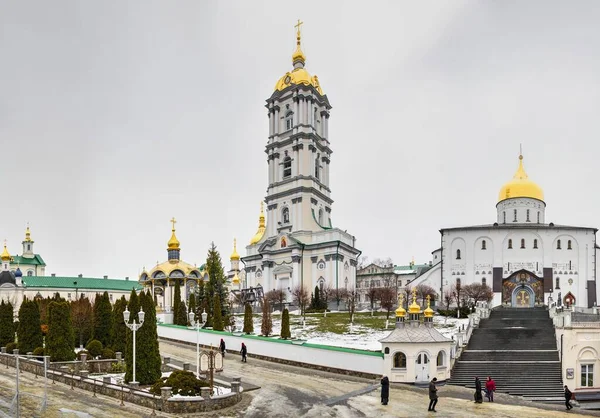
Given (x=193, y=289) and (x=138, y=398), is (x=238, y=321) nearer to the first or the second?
(x=193, y=289)

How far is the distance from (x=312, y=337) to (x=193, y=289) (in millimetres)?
21534

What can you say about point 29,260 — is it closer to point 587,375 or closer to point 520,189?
point 520,189

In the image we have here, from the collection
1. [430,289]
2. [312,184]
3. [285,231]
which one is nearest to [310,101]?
[312,184]

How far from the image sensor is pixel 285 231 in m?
75.6

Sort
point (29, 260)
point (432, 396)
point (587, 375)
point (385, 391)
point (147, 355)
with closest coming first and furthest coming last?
point (432, 396)
point (385, 391)
point (147, 355)
point (587, 375)
point (29, 260)

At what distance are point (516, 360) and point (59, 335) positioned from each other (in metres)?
23.3

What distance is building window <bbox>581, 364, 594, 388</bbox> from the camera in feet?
110

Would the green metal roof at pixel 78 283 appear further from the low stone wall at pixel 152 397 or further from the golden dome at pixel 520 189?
the low stone wall at pixel 152 397

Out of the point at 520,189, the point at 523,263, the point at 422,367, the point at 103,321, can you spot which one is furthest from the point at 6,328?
the point at 520,189

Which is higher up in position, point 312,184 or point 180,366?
point 312,184

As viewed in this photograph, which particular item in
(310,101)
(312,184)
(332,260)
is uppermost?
(310,101)

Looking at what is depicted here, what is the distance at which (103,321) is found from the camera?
36156 millimetres

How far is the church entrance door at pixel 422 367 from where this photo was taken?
91.1 feet

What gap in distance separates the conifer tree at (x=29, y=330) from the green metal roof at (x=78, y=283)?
232 feet
